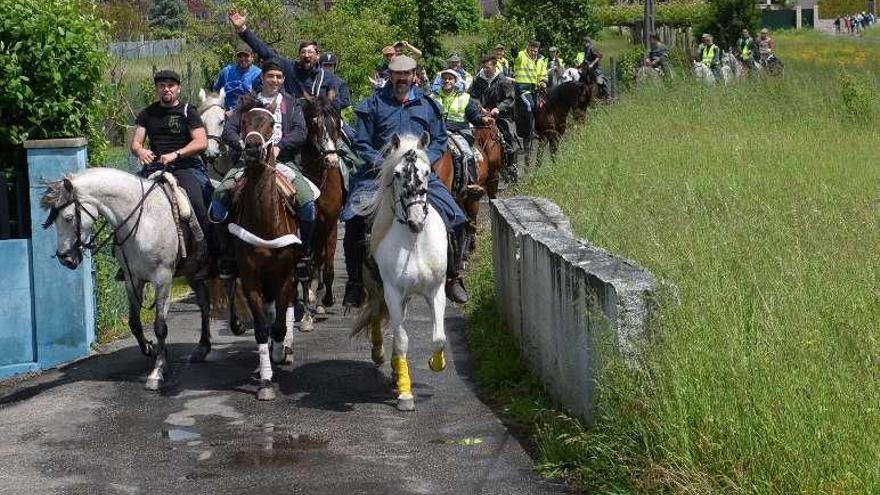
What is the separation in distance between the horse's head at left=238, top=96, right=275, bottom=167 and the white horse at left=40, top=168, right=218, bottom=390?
44.8 inches

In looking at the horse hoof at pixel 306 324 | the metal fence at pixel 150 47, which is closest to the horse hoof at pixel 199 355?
the horse hoof at pixel 306 324

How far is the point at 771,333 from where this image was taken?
26.6 ft

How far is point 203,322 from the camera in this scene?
13.0m

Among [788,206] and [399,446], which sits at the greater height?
[788,206]

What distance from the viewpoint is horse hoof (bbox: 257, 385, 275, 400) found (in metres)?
11.4

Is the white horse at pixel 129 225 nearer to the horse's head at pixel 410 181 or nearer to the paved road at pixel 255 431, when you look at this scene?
the paved road at pixel 255 431

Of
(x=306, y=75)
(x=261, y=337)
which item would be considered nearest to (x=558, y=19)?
(x=306, y=75)

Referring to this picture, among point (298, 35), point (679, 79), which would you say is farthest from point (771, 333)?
point (679, 79)

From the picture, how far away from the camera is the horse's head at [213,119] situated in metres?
15.0

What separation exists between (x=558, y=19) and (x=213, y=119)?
3304 centimetres

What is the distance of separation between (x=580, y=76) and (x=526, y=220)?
17.7 meters

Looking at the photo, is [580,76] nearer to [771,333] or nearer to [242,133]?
[242,133]

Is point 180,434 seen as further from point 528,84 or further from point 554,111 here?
point 528,84

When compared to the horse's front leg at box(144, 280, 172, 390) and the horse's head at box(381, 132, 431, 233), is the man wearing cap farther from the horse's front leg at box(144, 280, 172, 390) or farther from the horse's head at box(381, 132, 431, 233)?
the horse's head at box(381, 132, 431, 233)
